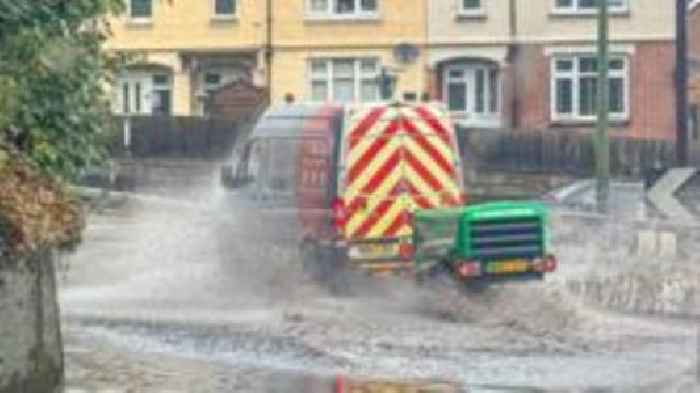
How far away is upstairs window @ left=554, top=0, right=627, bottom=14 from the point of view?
183 feet

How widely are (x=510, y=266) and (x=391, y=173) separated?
10.6 feet

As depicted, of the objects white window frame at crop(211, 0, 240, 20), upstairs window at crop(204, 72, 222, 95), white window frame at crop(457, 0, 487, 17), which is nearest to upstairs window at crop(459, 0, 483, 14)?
white window frame at crop(457, 0, 487, 17)

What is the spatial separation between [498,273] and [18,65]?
7.78m

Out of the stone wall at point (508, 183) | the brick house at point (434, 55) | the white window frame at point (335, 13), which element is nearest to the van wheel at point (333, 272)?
the stone wall at point (508, 183)

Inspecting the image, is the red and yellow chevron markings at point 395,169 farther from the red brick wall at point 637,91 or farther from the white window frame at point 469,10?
the white window frame at point 469,10

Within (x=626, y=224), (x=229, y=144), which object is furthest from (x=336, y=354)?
(x=229, y=144)

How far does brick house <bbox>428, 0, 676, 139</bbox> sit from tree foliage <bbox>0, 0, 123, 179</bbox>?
4273cm

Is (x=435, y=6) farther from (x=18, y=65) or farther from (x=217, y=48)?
(x=18, y=65)

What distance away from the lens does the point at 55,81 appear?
12156 mm

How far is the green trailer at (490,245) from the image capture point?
60.7 ft

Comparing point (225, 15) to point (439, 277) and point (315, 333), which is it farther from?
point (315, 333)

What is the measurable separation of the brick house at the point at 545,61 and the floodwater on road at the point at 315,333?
102 feet

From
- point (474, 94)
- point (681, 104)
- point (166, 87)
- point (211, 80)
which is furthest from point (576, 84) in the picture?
point (681, 104)

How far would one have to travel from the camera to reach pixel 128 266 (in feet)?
84.0
